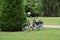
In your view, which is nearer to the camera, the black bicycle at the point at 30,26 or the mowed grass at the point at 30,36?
the mowed grass at the point at 30,36

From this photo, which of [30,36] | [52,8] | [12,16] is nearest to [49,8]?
[52,8]

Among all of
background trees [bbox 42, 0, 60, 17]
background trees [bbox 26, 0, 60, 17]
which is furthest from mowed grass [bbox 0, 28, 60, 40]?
background trees [bbox 42, 0, 60, 17]

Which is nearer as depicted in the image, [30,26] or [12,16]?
[12,16]

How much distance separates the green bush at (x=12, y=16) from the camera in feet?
62.8

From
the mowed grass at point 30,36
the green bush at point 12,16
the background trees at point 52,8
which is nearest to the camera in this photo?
the mowed grass at point 30,36

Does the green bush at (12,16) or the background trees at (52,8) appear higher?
the green bush at (12,16)

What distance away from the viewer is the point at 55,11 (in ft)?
131

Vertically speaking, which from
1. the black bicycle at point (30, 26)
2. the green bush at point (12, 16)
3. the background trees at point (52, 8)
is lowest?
the background trees at point (52, 8)

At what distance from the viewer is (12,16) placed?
759 inches

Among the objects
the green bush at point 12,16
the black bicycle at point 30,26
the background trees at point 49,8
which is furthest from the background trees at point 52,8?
the green bush at point 12,16

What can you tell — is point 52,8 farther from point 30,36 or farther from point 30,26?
point 30,36

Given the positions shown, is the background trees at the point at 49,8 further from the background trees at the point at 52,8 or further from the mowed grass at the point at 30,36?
the mowed grass at the point at 30,36

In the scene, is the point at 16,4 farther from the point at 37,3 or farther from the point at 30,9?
the point at 37,3

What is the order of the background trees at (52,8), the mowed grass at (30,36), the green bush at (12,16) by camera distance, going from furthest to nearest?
the background trees at (52,8) < the green bush at (12,16) < the mowed grass at (30,36)
